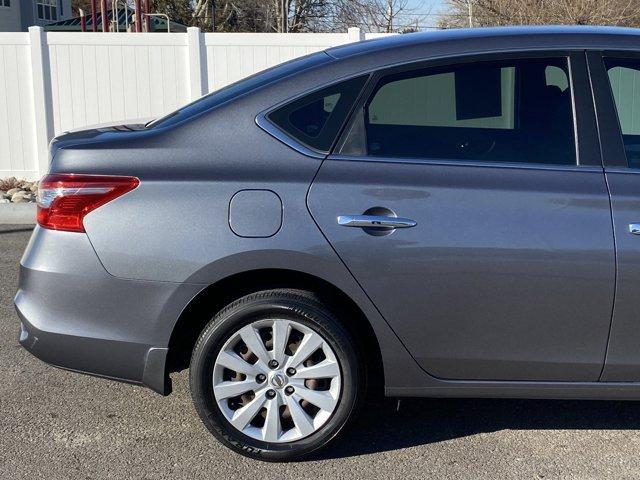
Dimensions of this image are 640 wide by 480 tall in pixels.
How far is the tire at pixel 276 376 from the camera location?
11.1 feet

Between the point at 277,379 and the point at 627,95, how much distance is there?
207 cm

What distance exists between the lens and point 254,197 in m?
3.34

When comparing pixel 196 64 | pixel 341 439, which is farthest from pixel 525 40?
pixel 196 64

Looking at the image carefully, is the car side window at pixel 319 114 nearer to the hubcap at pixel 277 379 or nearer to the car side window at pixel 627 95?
the hubcap at pixel 277 379

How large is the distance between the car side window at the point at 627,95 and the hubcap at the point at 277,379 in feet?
5.03

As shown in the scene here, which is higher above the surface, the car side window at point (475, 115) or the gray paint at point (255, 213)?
the car side window at point (475, 115)

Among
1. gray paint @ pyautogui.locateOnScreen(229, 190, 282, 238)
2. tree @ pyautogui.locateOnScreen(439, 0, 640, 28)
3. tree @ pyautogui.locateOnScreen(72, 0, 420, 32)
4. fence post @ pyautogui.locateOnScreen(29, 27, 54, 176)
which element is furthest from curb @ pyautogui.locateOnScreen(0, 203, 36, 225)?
tree @ pyautogui.locateOnScreen(72, 0, 420, 32)

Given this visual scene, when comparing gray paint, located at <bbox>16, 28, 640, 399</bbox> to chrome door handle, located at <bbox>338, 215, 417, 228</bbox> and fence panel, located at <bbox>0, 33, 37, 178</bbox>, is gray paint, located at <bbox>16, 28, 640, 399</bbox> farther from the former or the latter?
fence panel, located at <bbox>0, 33, 37, 178</bbox>

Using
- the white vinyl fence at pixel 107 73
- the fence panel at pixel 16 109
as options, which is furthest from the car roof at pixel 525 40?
the fence panel at pixel 16 109

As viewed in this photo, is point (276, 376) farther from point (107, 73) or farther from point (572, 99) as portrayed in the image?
point (107, 73)

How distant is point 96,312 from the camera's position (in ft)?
11.3

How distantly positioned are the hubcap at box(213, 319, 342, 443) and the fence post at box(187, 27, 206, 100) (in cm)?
895

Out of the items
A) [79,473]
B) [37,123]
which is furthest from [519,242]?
[37,123]

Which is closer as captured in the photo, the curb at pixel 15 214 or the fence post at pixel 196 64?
the curb at pixel 15 214
